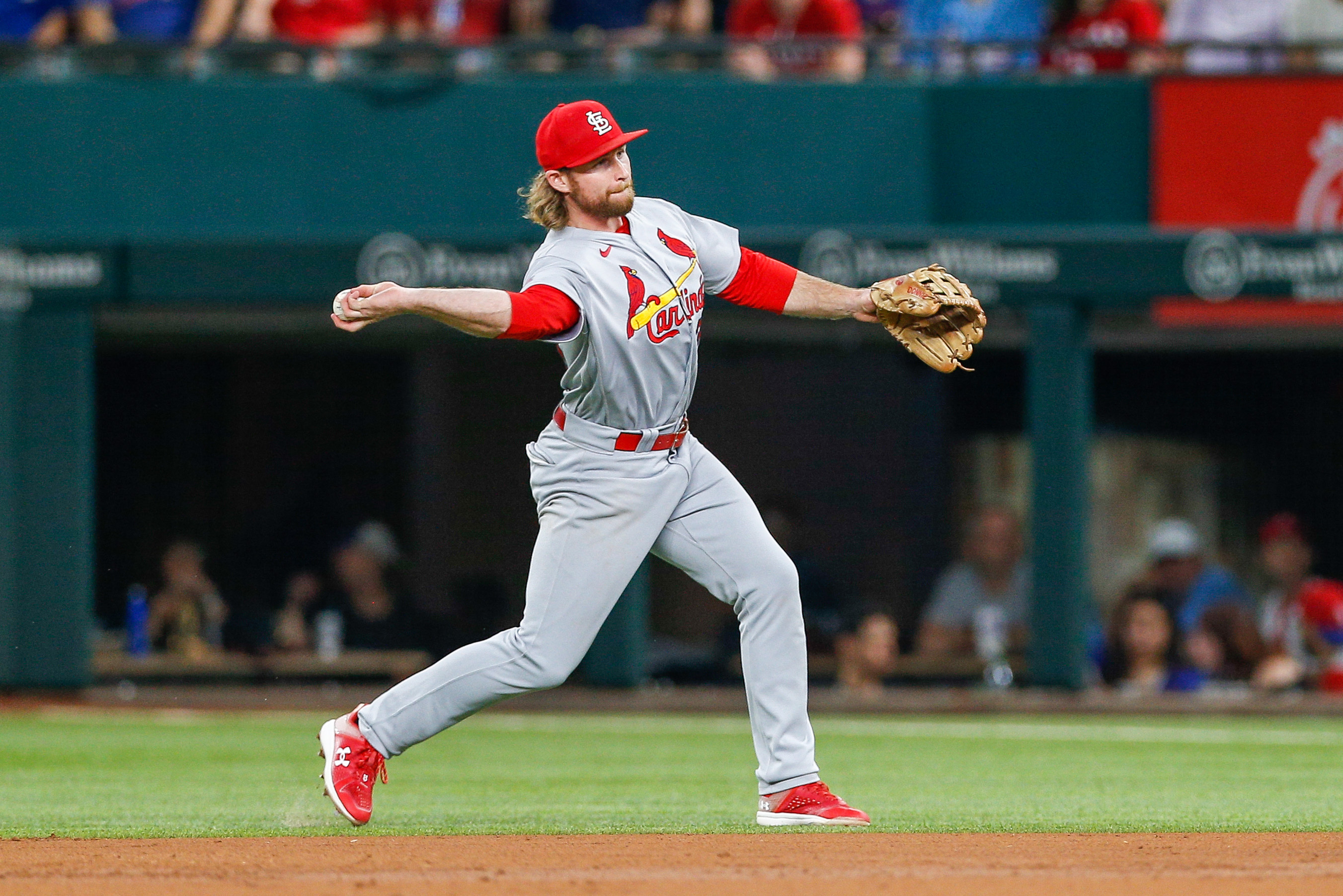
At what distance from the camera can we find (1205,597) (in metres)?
10.6

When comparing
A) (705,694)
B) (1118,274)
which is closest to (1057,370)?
(1118,274)

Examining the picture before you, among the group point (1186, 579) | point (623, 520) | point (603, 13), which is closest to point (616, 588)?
point (623, 520)

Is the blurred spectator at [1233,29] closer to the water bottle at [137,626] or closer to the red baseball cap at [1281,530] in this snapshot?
the red baseball cap at [1281,530]

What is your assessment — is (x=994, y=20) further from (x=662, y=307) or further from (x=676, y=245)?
(x=662, y=307)

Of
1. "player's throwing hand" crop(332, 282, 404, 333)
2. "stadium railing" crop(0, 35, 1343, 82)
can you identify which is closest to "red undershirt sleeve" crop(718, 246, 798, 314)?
"player's throwing hand" crop(332, 282, 404, 333)

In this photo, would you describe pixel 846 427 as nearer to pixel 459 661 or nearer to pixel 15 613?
pixel 15 613

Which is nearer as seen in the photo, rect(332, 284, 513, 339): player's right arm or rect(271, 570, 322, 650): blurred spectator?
rect(332, 284, 513, 339): player's right arm

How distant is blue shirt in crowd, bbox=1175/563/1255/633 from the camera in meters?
10.6

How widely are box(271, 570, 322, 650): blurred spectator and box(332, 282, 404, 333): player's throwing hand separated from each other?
23.1ft

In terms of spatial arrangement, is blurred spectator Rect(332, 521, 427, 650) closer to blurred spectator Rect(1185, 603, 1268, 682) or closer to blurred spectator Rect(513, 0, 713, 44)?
blurred spectator Rect(513, 0, 713, 44)

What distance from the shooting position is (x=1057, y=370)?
1029 centimetres

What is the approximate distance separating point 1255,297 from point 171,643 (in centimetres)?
649

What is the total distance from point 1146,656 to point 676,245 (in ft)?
20.6

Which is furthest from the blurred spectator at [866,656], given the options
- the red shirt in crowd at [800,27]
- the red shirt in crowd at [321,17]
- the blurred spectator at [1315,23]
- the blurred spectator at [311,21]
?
the red shirt in crowd at [321,17]
